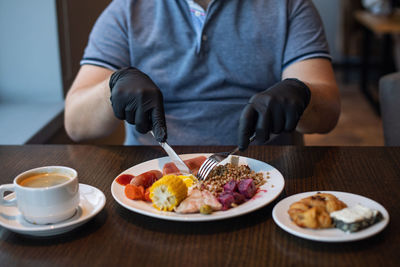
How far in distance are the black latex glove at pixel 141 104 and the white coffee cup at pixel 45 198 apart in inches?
12.3

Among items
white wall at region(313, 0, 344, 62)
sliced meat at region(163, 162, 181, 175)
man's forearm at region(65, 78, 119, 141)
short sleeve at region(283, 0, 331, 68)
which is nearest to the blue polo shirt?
short sleeve at region(283, 0, 331, 68)

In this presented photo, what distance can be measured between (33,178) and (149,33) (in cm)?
77

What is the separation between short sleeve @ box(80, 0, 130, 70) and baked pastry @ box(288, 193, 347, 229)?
85cm

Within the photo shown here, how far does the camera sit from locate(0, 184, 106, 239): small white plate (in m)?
0.70

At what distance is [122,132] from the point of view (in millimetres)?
2643

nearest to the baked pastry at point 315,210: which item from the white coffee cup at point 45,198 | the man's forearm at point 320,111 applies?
the white coffee cup at point 45,198

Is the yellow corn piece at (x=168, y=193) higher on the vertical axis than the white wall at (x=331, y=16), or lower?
higher

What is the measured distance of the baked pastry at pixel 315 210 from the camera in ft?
2.24

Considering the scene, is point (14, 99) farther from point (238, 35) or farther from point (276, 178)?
point (276, 178)

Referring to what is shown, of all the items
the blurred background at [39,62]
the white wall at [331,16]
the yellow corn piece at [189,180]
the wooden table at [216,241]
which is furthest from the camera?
the white wall at [331,16]

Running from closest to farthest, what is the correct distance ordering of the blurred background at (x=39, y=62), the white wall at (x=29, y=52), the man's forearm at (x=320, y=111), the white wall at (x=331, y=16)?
the man's forearm at (x=320, y=111) < the blurred background at (x=39, y=62) < the white wall at (x=29, y=52) < the white wall at (x=331, y=16)

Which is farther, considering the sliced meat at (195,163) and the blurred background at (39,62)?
the blurred background at (39,62)

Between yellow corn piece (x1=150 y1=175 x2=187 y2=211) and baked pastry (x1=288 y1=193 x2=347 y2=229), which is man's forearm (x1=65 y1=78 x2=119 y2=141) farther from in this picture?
baked pastry (x1=288 y1=193 x2=347 y2=229)

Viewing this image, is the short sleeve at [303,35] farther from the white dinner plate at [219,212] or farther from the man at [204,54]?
the white dinner plate at [219,212]
